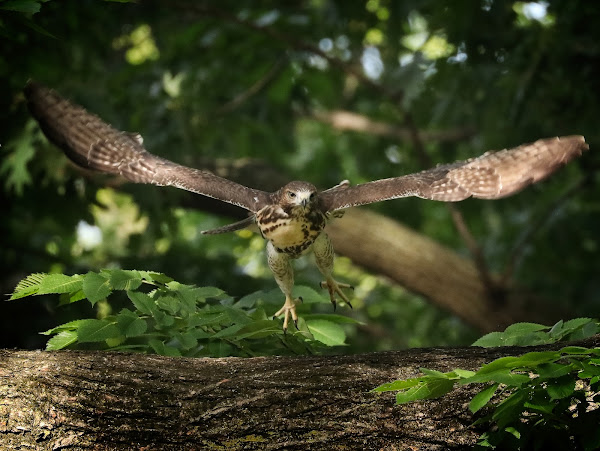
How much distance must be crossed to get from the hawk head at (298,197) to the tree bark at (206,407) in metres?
1.71

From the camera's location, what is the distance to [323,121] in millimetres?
12492

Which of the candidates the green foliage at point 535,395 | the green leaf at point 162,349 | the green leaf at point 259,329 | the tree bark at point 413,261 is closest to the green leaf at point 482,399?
the green foliage at point 535,395

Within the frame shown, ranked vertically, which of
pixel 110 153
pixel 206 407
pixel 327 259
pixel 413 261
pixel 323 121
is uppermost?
pixel 110 153

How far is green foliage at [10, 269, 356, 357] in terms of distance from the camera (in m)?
3.71

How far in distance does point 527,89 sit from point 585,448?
229 inches

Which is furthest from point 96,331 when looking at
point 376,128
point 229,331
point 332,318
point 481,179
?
point 376,128

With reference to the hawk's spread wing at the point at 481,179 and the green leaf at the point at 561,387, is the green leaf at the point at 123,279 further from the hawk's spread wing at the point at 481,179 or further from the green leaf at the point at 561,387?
the green leaf at the point at 561,387

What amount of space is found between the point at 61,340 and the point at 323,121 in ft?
29.9

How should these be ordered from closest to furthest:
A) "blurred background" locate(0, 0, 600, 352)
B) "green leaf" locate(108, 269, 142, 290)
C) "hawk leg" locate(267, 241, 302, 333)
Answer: "green leaf" locate(108, 269, 142, 290) → "hawk leg" locate(267, 241, 302, 333) → "blurred background" locate(0, 0, 600, 352)

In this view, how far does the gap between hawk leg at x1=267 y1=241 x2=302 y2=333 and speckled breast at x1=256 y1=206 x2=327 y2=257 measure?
6cm

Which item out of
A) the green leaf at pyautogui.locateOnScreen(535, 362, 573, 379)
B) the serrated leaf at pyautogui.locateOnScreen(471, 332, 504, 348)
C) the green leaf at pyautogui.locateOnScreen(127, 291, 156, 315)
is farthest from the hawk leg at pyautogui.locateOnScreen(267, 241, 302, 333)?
the green leaf at pyautogui.locateOnScreen(535, 362, 573, 379)

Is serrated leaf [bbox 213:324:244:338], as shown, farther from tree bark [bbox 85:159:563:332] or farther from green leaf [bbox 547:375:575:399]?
tree bark [bbox 85:159:563:332]

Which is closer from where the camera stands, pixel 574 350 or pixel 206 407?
pixel 574 350

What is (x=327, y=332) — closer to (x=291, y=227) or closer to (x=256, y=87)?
(x=291, y=227)
